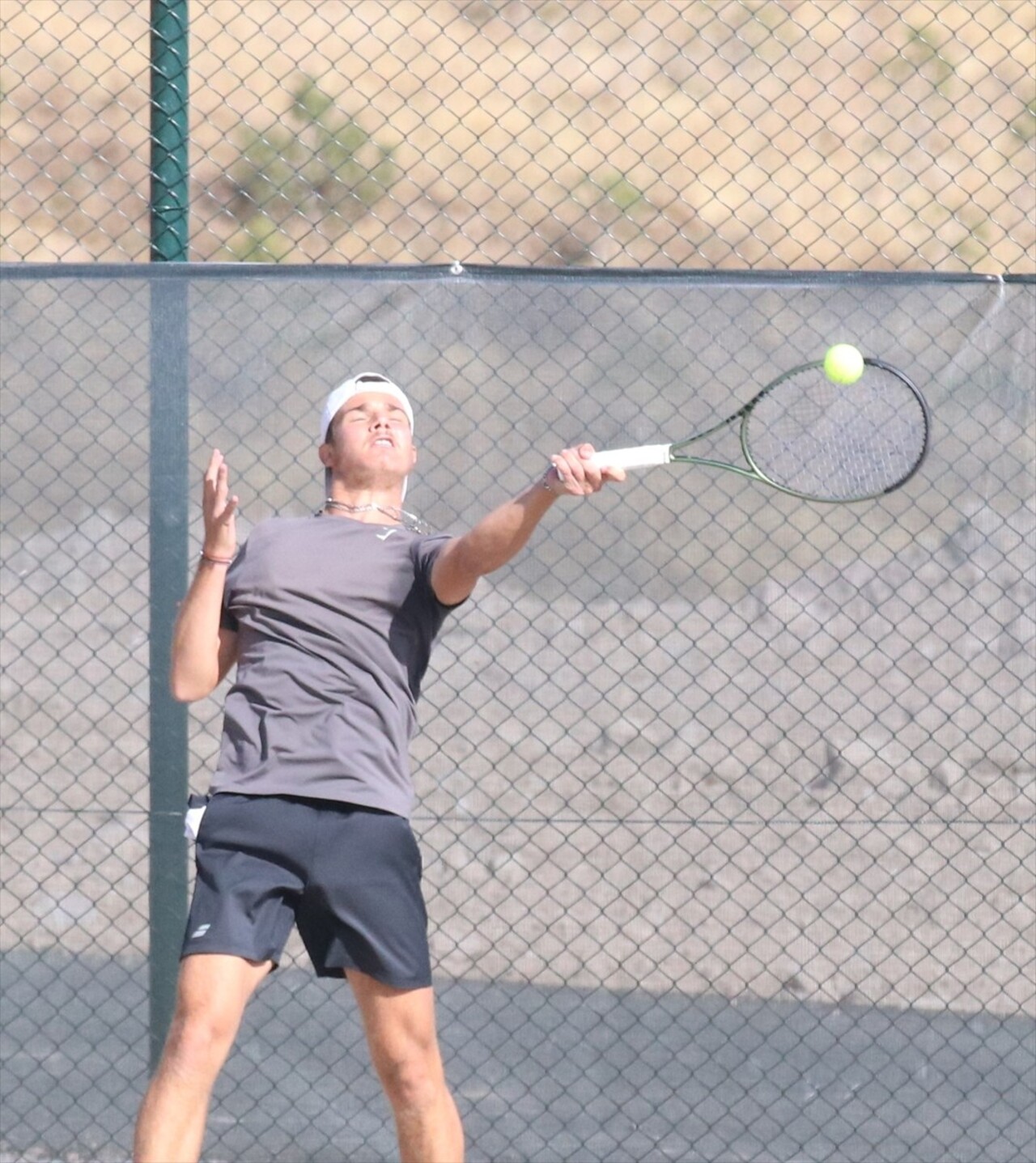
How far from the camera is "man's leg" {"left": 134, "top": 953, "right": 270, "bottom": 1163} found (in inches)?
101

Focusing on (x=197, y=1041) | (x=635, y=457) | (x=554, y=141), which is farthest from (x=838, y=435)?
(x=554, y=141)

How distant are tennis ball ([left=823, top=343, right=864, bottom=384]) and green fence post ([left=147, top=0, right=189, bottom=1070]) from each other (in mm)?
1427

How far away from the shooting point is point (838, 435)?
320cm

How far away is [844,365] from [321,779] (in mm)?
1123

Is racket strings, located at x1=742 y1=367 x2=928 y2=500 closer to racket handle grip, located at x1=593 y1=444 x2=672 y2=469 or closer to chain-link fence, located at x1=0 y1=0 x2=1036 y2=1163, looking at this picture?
chain-link fence, located at x1=0 y1=0 x2=1036 y2=1163

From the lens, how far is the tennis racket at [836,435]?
3131 mm

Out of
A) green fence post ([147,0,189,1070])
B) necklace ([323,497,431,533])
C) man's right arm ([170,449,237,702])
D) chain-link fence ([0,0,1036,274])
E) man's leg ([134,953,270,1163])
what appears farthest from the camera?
chain-link fence ([0,0,1036,274])

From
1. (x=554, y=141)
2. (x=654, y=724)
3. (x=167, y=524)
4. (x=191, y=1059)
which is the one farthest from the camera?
(x=554, y=141)

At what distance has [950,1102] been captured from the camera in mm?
3707

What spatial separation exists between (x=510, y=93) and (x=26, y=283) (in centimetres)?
690

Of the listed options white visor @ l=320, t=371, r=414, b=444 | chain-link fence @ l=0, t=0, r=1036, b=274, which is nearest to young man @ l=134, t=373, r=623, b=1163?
white visor @ l=320, t=371, r=414, b=444

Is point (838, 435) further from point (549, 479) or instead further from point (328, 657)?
point (328, 657)

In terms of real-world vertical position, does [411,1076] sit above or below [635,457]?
below

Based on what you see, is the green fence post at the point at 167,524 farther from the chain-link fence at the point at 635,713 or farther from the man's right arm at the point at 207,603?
the man's right arm at the point at 207,603
